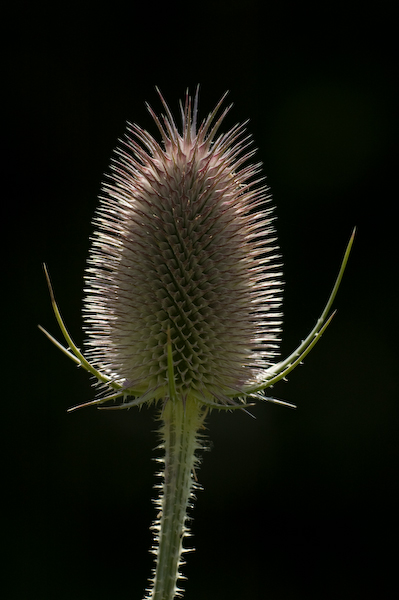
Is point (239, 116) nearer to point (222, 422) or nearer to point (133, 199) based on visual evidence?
point (222, 422)

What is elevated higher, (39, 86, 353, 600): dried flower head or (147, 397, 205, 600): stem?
(39, 86, 353, 600): dried flower head

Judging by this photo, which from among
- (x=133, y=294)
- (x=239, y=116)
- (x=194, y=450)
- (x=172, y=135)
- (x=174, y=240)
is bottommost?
(x=194, y=450)

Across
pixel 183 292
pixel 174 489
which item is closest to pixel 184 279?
pixel 183 292

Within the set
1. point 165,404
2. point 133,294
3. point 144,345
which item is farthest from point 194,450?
point 133,294

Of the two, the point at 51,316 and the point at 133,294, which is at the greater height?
the point at 51,316

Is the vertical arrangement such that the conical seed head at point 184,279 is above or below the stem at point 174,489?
above
